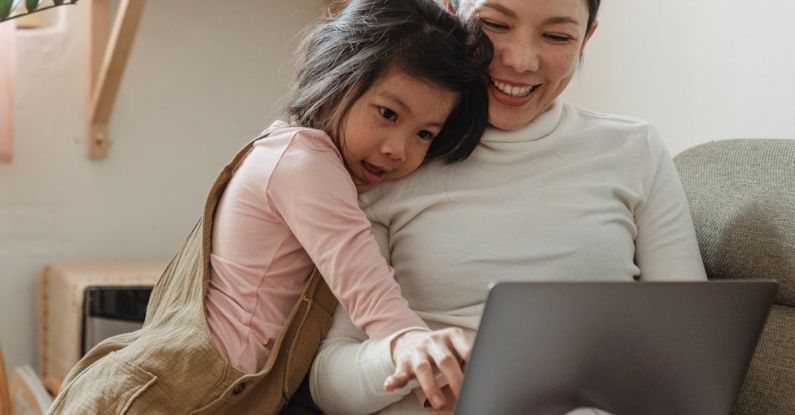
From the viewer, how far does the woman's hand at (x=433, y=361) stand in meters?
0.83

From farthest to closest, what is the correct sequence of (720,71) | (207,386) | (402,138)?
(720,71)
(402,138)
(207,386)

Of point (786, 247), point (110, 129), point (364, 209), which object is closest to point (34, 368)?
point (110, 129)

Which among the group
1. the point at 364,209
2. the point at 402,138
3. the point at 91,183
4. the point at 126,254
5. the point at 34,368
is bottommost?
the point at 34,368

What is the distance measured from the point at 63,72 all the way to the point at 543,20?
1568mm

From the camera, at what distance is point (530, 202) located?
1177mm

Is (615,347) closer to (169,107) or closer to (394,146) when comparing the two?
(394,146)

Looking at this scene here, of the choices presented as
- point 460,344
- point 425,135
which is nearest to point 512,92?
point 425,135

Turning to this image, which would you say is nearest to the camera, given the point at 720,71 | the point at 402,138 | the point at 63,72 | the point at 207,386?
the point at 207,386

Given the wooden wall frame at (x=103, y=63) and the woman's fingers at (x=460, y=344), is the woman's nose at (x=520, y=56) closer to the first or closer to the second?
the woman's fingers at (x=460, y=344)

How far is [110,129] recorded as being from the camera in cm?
245

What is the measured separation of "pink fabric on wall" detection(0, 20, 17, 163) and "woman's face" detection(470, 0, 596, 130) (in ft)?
4.73

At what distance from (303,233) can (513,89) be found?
347mm

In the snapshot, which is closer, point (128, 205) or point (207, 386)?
point (207, 386)

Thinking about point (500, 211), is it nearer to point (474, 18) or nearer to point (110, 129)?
Result: point (474, 18)
